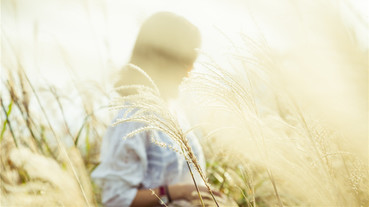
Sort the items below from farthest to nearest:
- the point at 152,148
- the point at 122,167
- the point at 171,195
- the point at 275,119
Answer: the point at 152,148, the point at 122,167, the point at 171,195, the point at 275,119

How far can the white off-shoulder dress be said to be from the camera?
181cm

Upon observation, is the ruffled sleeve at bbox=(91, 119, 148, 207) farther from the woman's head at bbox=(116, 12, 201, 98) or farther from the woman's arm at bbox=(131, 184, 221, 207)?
the woman's head at bbox=(116, 12, 201, 98)

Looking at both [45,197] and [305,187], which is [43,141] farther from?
[305,187]

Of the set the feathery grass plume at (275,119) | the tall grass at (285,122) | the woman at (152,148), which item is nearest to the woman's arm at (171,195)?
the woman at (152,148)

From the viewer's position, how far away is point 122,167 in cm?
183

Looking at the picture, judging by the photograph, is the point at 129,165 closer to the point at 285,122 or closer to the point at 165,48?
the point at 165,48

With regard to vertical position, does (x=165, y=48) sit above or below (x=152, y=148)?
above

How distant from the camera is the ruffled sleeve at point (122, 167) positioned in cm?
181

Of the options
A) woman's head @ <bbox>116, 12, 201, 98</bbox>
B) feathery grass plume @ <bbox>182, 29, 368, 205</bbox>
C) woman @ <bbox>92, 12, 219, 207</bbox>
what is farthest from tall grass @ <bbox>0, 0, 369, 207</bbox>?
woman's head @ <bbox>116, 12, 201, 98</bbox>

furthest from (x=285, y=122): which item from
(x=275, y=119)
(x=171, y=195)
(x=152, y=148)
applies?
(x=152, y=148)

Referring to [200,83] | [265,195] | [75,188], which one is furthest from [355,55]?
[75,188]

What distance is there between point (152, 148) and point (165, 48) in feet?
2.05

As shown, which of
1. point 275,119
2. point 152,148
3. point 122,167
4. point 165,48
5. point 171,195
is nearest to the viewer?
point 275,119

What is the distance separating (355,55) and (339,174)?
1.61 ft
